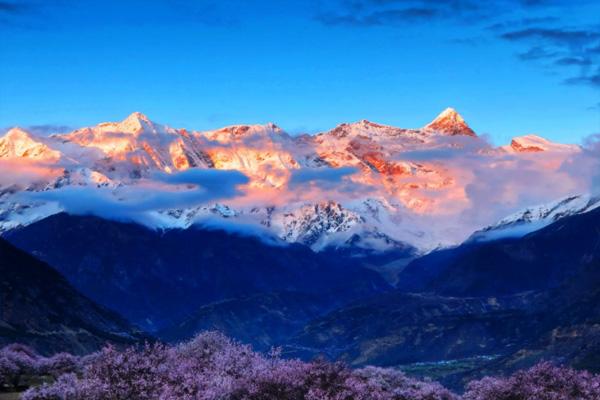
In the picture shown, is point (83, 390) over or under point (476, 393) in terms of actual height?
over

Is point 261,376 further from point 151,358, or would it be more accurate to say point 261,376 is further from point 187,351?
point 187,351

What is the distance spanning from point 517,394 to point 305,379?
27033 millimetres

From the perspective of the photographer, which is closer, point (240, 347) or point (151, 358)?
point (151, 358)

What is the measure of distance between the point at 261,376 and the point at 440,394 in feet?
216

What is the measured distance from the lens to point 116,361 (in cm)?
11712

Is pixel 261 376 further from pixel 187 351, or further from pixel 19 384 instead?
pixel 19 384

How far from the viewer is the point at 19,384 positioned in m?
189

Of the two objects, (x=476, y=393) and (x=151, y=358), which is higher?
(x=151, y=358)

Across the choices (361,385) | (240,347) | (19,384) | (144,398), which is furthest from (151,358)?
(19,384)

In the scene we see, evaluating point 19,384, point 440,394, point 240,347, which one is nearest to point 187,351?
point 240,347

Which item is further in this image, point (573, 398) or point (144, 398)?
point (573, 398)

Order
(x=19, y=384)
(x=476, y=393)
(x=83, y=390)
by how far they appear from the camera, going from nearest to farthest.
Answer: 1. (x=83, y=390)
2. (x=476, y=393)
3. (x=19, y=384)

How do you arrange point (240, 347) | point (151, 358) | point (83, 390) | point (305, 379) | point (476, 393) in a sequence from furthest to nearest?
point (240, 347) < point (476, 393) < point (305, 379) < point (151, 358) < point (83, 390)

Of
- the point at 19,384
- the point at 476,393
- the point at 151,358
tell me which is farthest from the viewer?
the point at 19,384
